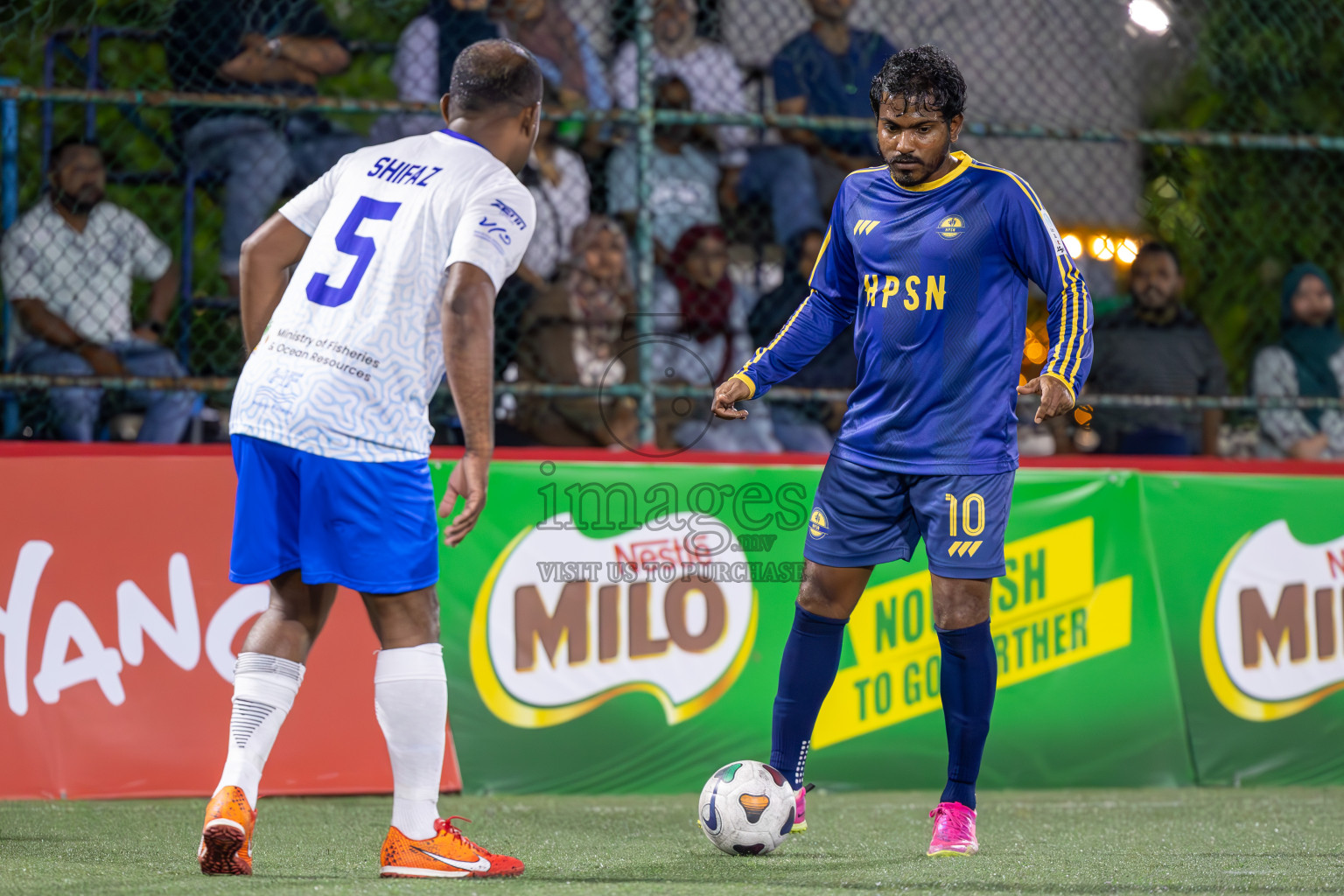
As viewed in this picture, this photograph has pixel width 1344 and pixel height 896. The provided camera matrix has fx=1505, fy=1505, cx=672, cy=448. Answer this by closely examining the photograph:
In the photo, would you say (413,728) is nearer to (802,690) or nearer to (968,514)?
(802,690)

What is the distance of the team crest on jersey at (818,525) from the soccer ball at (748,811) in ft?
2.17

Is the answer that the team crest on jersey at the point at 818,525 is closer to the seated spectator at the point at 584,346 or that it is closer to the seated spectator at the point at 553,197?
the seated spectator at the point at 584,346

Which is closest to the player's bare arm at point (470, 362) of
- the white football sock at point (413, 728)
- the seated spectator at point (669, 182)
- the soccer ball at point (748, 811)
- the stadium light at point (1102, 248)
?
the white football sock at point (413, 728)

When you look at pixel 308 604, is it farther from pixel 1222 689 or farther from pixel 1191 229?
pixel 1191 229

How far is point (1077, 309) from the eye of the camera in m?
4.03

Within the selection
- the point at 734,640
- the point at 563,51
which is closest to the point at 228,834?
the point at 734,640

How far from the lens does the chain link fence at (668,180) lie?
615 centimetres

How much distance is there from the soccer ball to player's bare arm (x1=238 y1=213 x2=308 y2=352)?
167 cm

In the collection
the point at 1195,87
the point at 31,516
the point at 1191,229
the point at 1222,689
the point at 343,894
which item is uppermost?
the point at 1195,87

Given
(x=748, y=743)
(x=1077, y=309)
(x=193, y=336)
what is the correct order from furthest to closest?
1. (x=193, y=336)
2. (x=748, y=743)
3. (x=1077, y=309)

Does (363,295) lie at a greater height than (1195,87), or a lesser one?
lesser

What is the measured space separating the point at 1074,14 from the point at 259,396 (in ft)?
16.2

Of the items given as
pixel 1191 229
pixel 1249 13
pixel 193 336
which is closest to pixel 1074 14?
pixel 1249 13

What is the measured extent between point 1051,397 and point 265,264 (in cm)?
199
